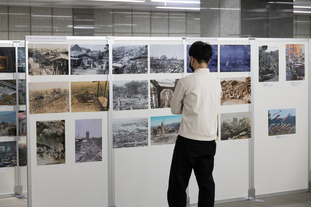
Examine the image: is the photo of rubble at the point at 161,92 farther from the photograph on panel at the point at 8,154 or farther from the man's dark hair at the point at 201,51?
the photograph on panel at the point at 8,154

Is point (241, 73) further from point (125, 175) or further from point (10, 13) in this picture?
point (10, 13)

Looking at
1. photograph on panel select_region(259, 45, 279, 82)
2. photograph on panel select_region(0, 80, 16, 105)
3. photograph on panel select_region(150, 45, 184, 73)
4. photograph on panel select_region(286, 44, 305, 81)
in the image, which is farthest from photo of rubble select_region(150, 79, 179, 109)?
photograph on panel select_region(0, 80, 16, 105)

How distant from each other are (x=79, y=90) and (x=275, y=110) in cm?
240

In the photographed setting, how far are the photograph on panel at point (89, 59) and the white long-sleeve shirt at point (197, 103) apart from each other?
1.16 metres

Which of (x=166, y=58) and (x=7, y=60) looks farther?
(x=7, y=60)

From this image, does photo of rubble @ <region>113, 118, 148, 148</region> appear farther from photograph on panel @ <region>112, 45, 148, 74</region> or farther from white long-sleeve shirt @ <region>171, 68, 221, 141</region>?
white long-sleeve shirt @ <region>171, 68, 221, 141</region>

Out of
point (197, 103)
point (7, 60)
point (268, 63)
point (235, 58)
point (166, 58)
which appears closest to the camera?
point (197, 103)

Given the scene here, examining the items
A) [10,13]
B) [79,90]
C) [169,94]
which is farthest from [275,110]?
[10,13]

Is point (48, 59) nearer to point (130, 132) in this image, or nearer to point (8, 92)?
point (130, 132)

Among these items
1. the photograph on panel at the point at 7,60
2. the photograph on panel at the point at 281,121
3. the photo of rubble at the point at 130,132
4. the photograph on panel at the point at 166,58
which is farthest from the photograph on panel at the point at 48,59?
the photograph on panel at the point at 281,121

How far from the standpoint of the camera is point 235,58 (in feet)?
12.1

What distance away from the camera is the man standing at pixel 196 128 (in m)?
2.35

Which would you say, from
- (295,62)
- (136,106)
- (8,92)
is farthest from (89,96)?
(295,62)

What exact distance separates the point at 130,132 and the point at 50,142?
2.71ft
